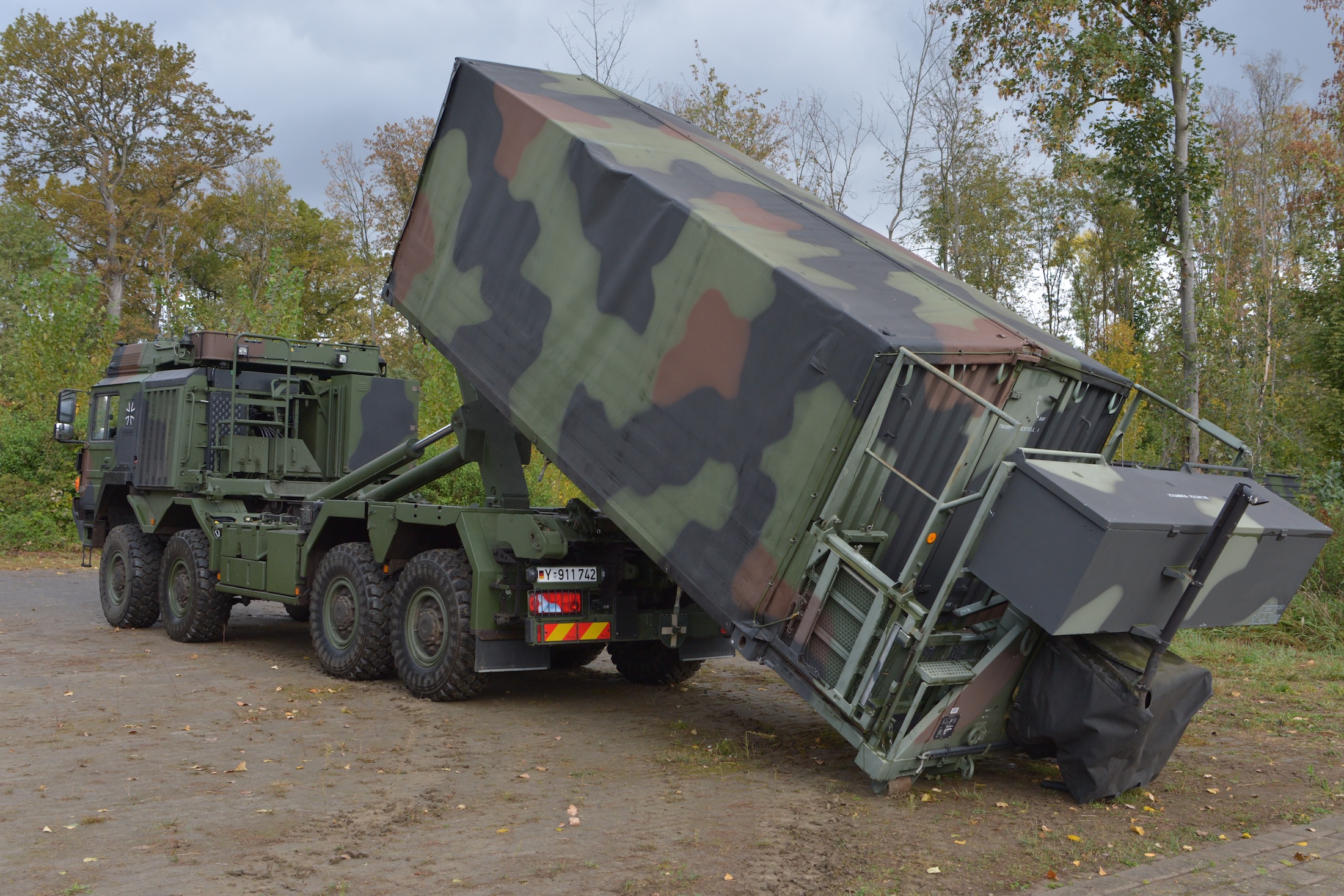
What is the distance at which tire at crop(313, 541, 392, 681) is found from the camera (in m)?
9.02

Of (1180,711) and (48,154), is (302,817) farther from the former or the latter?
(48,154)

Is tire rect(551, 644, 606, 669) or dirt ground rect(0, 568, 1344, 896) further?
tire rect(551, 644, 606, 669)

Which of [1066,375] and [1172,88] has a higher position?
[1172,88]

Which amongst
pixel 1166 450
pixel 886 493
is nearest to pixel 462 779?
pixel 886 493

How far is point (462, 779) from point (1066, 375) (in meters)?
4.15

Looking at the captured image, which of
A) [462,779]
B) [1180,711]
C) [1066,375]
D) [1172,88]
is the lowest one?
[462,779]

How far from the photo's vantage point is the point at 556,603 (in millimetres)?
8023

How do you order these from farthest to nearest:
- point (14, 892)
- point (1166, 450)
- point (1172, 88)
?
point (1172, 88)
point (1166, 450)
point (14, 892)

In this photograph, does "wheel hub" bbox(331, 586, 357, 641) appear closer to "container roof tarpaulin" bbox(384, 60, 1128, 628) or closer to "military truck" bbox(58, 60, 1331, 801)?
"military truck" bbox(58, 60, 1331, 801)

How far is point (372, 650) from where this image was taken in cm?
905

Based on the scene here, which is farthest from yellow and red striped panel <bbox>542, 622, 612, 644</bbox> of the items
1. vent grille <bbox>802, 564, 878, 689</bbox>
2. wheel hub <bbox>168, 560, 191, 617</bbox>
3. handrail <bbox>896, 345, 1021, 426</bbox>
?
wheel hub <bbox>168, 560, 191, 617</bbox>

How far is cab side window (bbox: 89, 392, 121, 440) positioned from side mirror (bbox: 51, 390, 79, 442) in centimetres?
26

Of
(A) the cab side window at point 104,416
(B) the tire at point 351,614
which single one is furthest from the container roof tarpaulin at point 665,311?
(A) the cab side window at point 104,416

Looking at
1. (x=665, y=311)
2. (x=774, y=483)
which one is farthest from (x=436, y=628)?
(x=774, y=483)
